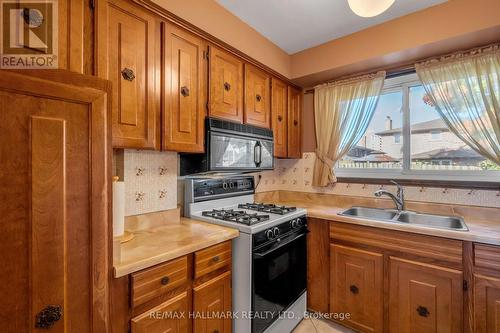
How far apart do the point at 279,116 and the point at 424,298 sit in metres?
1.88

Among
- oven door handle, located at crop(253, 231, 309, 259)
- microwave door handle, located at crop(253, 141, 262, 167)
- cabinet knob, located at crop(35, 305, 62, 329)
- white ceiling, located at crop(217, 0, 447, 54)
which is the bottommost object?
oven door handle, located at crop(253, 231, 309, 259)

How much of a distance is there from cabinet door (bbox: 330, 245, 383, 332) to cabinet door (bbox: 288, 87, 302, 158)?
1128mm

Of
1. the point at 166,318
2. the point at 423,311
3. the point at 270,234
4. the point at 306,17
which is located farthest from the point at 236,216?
the point at 306,17

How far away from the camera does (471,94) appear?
5.94 feet

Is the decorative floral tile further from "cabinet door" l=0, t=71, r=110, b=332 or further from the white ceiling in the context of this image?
the white ceiling

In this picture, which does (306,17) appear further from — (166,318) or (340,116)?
(166,318)

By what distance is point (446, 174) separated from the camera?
2035mm

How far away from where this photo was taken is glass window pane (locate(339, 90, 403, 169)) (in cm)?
231

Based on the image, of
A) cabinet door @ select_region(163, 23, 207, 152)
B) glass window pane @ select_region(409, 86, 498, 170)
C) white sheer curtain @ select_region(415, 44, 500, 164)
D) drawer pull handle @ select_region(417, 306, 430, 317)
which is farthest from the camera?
glass window pane @ select_region(409, 86, 498, 170)

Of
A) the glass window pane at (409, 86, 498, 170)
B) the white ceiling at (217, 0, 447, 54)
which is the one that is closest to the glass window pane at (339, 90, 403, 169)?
the glass window pane at (409, 86, 498, 170)

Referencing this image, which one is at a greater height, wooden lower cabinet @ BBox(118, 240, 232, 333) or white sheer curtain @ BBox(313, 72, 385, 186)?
white sheer curtain @ BBox(313, 72, 385, 186)

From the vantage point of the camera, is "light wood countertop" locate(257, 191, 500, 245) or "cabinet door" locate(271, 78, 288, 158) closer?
"light wood countertop" locate(257, 191, 500, 245)

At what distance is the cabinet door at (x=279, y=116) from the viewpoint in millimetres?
2379

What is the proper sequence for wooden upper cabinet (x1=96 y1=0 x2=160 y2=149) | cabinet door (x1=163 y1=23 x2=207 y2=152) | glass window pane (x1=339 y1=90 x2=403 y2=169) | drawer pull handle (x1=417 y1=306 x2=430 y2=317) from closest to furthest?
wooden upper cabinet (x1=96 y1=0 x2=160 y2=149) < cabinet door (x1=163 y1=23 x2=207 y2=152) < drawer pull handle (x1=417 y1=306 x2=430 y2=317) < glass window pane (x1=339 y1=90 x2=403 y2=169)
